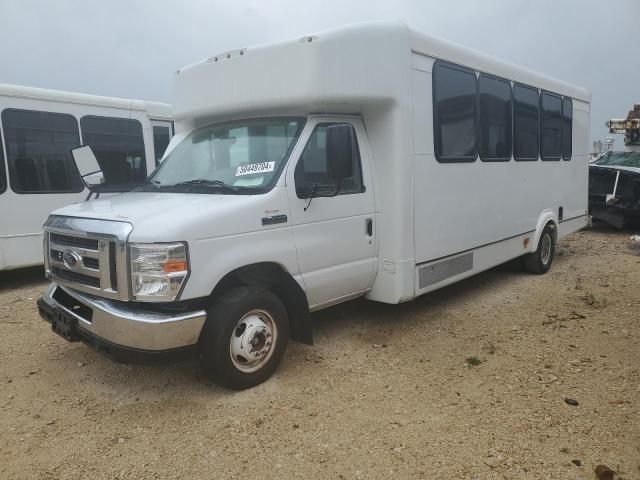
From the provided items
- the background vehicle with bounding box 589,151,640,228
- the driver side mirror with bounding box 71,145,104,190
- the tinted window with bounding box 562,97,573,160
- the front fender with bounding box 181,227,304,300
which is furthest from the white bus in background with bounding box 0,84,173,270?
the background vehicle with bounding box 589,151,640,228

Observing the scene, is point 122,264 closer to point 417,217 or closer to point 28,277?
point 417,217

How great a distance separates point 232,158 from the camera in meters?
4.70

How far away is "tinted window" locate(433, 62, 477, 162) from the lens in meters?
5.54

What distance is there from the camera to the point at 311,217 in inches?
181

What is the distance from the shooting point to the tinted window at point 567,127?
27.8 ft

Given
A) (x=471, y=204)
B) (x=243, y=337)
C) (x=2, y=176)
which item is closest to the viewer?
(x=243, y=337)

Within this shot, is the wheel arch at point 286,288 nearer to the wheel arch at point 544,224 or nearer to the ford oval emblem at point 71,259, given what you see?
the ford oval emblem at point 71,259

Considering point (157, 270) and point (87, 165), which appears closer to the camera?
point (157, 270)

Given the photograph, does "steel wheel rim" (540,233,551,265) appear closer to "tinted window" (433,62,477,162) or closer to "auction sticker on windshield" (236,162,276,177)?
"tinted window" (433,62,477,162)

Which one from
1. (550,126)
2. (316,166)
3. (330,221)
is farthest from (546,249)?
(316,166)

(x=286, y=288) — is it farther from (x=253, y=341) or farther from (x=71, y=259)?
(x=71, y=259)

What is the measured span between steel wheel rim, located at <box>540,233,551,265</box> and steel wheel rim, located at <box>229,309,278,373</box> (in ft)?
17.6

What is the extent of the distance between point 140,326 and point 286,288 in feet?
4.16

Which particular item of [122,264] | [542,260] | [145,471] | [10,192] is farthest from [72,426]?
[542,260]
